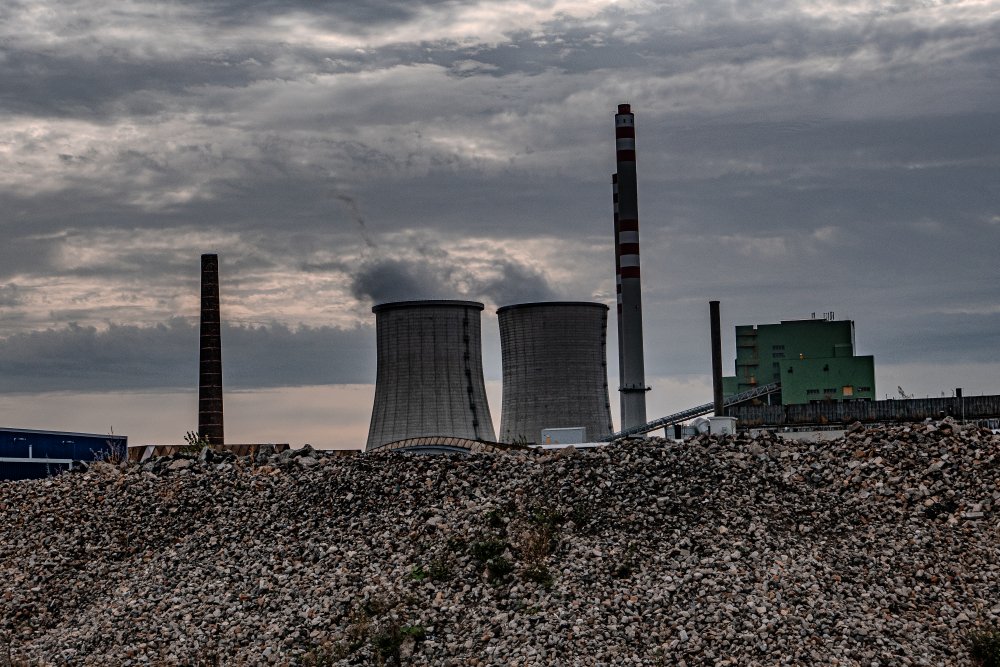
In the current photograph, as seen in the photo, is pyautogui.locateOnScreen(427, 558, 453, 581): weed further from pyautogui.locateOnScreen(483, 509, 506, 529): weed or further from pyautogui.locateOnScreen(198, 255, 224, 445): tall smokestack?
pyautogui.locateOnScreen(198, 255, 224, 445): tall smokestack

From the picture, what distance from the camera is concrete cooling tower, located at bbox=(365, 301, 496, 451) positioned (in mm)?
49000

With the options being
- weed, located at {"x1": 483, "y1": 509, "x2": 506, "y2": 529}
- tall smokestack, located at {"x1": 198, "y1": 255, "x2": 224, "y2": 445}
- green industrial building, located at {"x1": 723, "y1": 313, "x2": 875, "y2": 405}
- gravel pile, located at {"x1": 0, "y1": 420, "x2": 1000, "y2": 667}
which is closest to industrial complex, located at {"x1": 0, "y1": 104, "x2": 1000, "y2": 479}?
tall smokestack, located at {"x1": 198, "y1": 255, "x2": 224, "y2": 445}

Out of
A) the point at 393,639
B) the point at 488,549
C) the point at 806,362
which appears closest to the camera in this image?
the point at 393,639

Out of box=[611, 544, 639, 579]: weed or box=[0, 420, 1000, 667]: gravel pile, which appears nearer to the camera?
box=[0, 420, 1000, 667]: gravel pile

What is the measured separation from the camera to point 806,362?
2413 inches

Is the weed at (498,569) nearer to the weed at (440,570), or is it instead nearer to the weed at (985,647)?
the weed at (440,570)

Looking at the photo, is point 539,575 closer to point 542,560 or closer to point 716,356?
point 542,560

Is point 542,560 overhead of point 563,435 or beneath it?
beneath

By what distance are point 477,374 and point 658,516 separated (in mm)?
36265

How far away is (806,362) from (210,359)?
105 feet

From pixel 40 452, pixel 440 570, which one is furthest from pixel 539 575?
pixel 40 452

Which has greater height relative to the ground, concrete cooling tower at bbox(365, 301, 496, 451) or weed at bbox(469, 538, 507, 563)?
concrete cooling tower at bbox(365, 301, 496, 451)

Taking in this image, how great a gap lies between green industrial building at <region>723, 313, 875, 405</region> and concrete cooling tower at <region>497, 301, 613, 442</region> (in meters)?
13.0

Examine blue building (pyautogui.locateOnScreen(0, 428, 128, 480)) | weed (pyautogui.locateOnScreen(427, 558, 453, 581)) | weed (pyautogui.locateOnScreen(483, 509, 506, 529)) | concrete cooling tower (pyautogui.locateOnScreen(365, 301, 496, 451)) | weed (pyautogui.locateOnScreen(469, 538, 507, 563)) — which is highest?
concrete cooling tower (pyautogui.locateOnScreen(365, 301, 496, 451))
